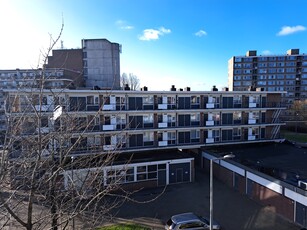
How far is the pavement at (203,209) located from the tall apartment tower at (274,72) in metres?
55.1

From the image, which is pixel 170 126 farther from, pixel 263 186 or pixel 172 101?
pixel 263 186

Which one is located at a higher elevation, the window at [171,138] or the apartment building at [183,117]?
the apartment building at [183,117]

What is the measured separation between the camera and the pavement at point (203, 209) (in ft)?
54.1

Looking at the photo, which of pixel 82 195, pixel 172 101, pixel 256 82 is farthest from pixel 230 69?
pixel 82 195

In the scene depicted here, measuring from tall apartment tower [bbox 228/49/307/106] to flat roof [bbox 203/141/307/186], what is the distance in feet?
145

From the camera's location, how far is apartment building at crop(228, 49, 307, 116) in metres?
71.1

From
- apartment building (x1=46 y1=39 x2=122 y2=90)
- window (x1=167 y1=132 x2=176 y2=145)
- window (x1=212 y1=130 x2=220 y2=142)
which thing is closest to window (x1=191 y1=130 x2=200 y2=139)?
window (x1=212 y1=130 x2=220 y2=142)

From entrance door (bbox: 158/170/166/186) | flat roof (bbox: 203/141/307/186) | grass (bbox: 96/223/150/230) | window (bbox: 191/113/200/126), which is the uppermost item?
window (bbox: 191/113/200/126)

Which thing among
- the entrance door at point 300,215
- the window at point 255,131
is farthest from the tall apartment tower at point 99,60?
the entrance door at point 300,215

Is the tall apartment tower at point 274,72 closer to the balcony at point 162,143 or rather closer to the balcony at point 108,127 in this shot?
the balcony at point 162,143

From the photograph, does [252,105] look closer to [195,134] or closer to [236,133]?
[236,133]

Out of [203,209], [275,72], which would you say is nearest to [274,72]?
[275,72]

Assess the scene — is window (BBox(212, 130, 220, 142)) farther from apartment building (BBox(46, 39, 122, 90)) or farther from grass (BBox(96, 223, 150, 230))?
apartment building (BBox(46, 39, 122, 90))

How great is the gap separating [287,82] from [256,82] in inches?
346
